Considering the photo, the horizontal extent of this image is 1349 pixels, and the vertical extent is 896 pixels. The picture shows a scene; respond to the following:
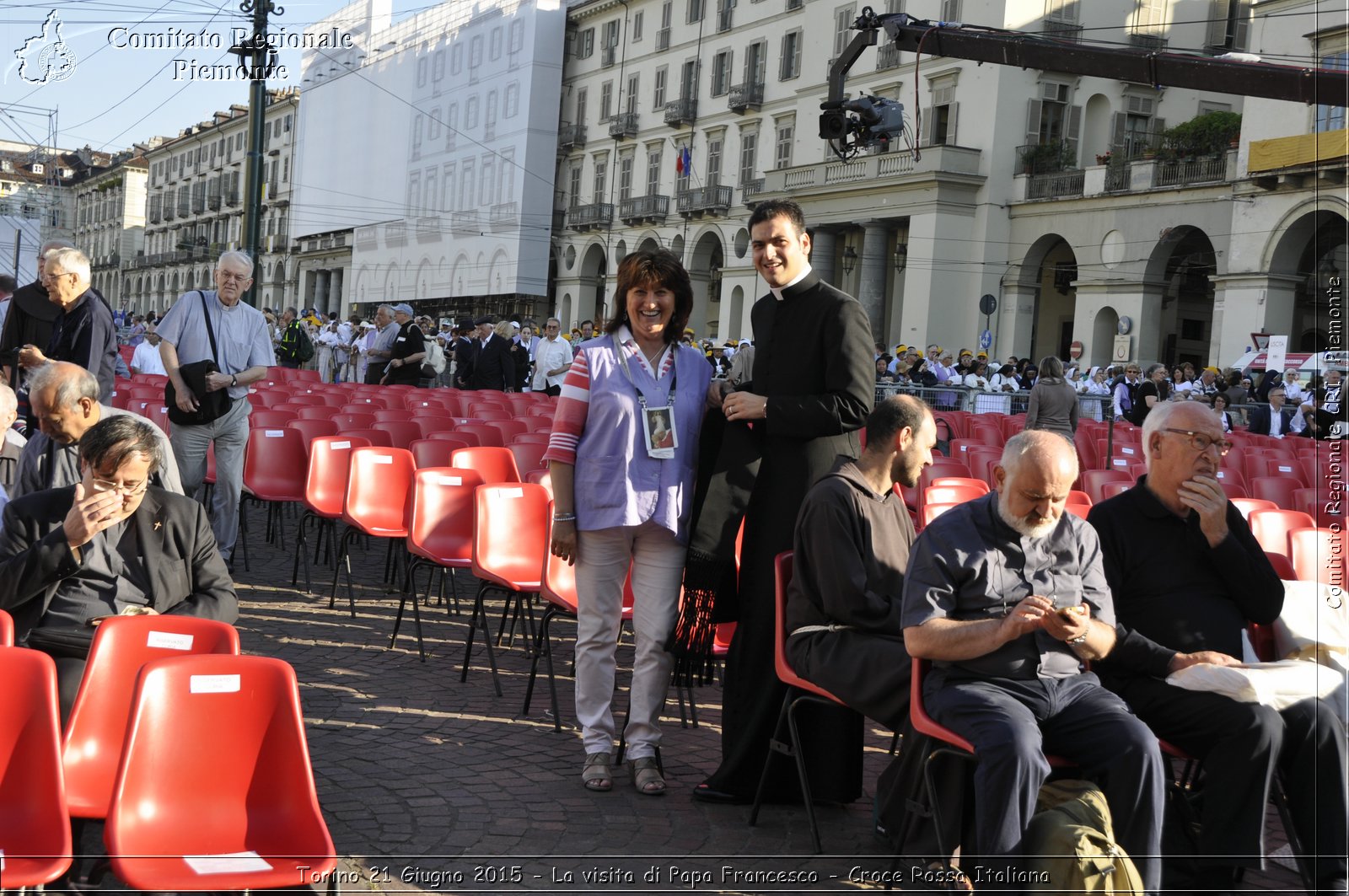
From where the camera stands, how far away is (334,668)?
6547 mm

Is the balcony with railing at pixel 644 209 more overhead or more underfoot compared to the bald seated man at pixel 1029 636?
more overhead

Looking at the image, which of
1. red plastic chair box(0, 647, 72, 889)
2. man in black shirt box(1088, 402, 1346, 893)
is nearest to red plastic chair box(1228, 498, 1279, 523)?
man in black shirt box(1088, 402, 1346, 893)

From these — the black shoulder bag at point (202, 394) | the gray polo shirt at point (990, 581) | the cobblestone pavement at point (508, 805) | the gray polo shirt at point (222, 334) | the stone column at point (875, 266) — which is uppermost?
the stone column at point (875, 266)

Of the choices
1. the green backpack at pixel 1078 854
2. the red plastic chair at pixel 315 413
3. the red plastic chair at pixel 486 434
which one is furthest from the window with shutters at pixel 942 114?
the green backpack at pixel 1078 854

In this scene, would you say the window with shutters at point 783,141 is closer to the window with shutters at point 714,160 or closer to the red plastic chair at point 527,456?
the window with shutters at point 714,160

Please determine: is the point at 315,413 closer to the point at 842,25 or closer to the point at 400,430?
the point at 400,430

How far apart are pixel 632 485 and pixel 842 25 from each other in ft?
137

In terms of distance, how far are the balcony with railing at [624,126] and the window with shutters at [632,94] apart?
170mm

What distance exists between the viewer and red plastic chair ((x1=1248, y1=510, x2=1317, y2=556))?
262 inches

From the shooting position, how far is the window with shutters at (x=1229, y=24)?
39.2 meters

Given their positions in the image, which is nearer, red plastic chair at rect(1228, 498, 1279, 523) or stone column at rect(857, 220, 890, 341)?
red plastic chair at rect(1228, 498, 1279, 523)

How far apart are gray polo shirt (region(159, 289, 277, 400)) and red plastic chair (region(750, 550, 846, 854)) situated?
14.7 ft

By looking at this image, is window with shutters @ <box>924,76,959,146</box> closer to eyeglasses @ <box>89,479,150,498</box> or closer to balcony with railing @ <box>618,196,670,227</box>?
balcony with railing @ <box>618,196,670,227</box>

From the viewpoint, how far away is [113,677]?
3.63m
